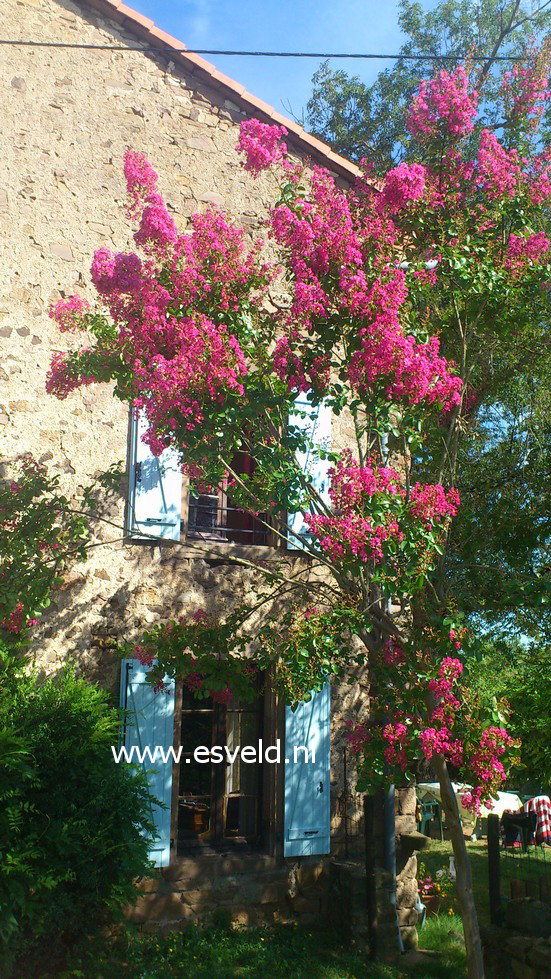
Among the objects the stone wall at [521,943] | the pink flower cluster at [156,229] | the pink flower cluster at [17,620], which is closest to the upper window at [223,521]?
the pink flower cluster at [17,620]

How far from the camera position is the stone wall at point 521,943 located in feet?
22.2

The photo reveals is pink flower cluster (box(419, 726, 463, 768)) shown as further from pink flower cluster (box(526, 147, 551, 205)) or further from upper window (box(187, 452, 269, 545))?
pink flower cluster (box(526, 147, 551, 205))

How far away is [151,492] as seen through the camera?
7.49 metres

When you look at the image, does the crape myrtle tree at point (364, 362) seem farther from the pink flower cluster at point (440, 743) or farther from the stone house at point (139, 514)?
the stone house at point (139, 514)

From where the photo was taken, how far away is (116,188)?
8.04 meters

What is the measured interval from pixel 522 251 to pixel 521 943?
18.1 feet

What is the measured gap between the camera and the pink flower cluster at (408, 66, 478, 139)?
21.1ft

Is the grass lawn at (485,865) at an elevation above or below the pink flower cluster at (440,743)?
below

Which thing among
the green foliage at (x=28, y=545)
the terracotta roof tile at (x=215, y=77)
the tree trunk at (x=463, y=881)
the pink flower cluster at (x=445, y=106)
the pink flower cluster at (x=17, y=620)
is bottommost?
the tree trunk at (x=463, y=881)

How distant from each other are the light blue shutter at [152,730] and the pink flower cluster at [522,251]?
4.24 m

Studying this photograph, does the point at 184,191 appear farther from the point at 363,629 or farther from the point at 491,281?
the point at 363,629

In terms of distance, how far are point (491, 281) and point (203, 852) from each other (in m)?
5.26


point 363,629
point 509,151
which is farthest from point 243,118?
point 363,629

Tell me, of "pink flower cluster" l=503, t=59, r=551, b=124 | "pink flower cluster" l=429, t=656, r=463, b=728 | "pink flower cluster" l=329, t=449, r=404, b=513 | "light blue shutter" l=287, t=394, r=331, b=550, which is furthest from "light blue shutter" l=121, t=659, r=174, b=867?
"pink flower cluster" l=503, t=59, r=551, b=124
